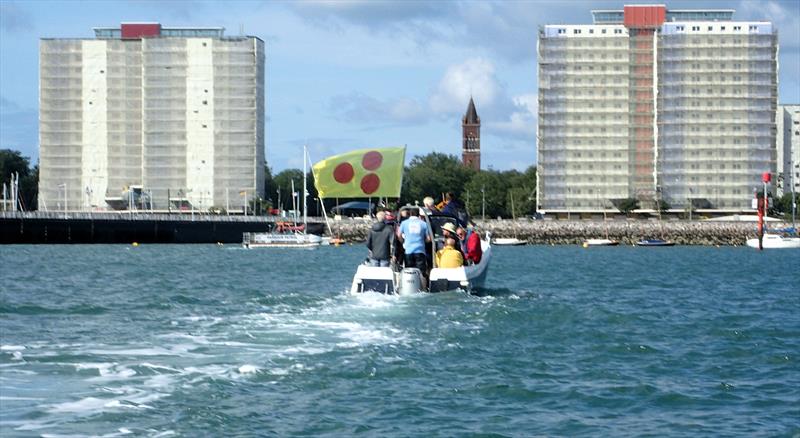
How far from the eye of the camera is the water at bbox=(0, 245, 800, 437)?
12695 mm

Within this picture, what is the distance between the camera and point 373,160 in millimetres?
35812

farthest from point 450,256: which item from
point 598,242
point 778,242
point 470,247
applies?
point 598,242

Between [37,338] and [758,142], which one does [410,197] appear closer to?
[758,142]

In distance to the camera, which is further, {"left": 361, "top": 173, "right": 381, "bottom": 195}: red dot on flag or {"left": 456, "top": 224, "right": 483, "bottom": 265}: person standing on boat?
{"left": 361, "top": 173, "right": 381, "bottom": 195}: red dot on flag

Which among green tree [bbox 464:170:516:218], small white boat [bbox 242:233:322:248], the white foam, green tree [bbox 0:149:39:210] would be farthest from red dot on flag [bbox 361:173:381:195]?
green tree [bbox 0:149:39:210]

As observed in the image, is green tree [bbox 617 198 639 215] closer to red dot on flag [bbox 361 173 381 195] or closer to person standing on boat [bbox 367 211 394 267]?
red dot on flag [bbox 361 173 381 195]

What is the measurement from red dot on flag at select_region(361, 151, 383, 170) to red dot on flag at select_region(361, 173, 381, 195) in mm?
246

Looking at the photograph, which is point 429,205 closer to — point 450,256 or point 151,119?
point 450,256

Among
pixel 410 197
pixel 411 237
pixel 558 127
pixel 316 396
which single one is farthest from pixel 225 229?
pixel 316 396

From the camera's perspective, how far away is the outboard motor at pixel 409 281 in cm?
2459

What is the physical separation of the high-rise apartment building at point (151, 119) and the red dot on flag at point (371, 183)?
125m

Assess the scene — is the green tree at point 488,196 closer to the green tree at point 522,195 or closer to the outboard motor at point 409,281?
the green tree at point 522,195

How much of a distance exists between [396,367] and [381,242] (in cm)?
975

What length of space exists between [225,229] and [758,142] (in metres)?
68.7
